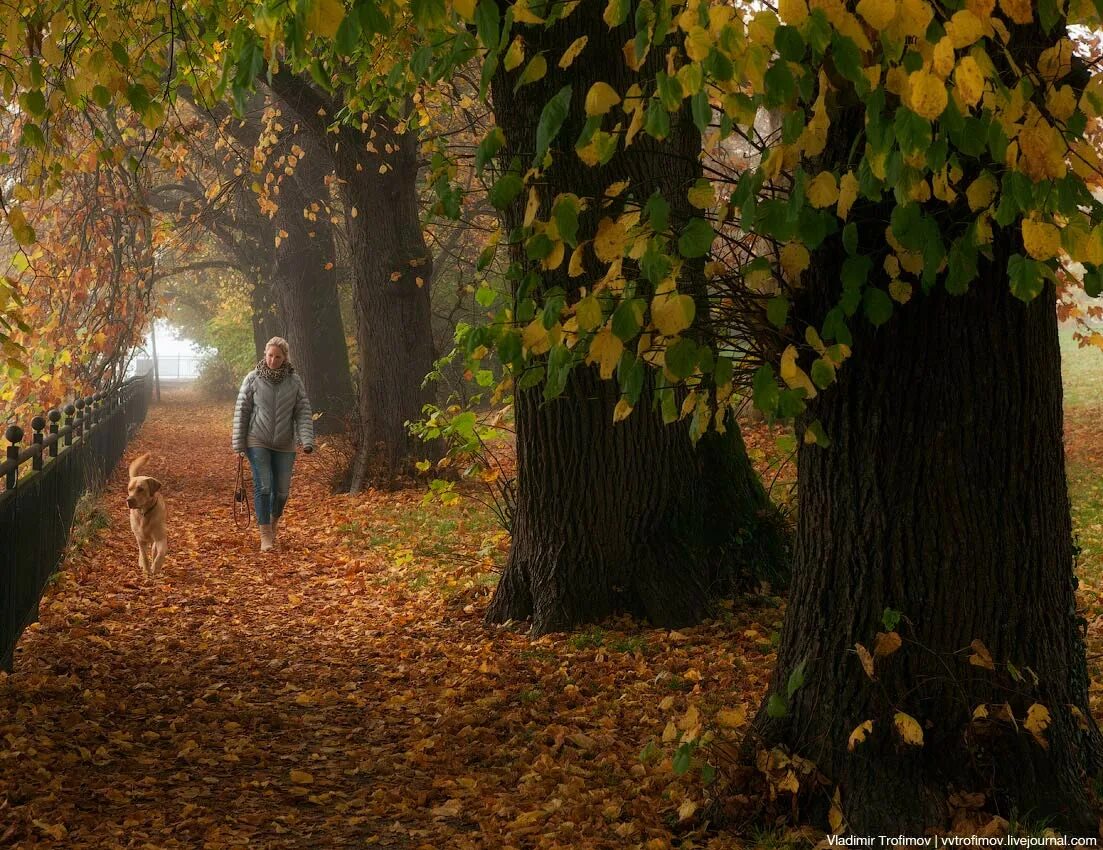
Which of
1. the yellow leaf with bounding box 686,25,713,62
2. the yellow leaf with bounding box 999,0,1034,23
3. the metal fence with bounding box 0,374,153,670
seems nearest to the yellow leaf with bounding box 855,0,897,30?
the yellow leaf with bounding box 686,25,713,62

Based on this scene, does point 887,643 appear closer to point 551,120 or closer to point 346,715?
point 551,120

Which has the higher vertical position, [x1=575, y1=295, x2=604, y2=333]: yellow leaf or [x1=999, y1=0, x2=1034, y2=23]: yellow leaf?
[x1=999, y1=0, x2=1034, y2=23]: yellow leaf

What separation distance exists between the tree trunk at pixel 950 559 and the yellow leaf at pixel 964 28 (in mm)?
1396

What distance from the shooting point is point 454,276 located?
1034 inches

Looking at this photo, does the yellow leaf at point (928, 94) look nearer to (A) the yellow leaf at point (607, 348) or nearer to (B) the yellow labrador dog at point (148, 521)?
(A) the yellow leaf at point (607, 348)

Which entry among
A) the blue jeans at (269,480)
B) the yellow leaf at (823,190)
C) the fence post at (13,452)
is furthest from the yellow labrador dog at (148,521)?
the yellow leaf at (823,190)

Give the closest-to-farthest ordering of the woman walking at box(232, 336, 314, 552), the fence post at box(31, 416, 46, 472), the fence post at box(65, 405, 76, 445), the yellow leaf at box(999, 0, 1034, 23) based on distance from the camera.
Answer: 1. the yellow leaf at box(999, 0, 1034, 23)
2. the fence post at box(31, 416, 46, 472)
3. the fence post at box(65, 405, 76, 445)
4. the woman walking at box(232, 336, 314, 552)

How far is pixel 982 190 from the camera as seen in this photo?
2.89 metres

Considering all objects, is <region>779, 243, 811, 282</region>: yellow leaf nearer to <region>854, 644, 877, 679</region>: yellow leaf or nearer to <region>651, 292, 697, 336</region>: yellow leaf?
<region>651, 292, 697, 336</region>: yellow leaf

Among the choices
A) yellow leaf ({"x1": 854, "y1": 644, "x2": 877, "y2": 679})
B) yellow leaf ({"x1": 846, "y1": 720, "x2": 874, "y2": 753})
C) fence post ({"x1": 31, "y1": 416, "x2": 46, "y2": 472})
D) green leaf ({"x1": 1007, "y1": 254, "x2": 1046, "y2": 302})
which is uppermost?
green leaf ({"x1": 1007, "y1": 254, "x2": 1046, "y2": 302})

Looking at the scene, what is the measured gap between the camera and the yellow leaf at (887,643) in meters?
3.79

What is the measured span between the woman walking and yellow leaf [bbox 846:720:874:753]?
7.61 meters

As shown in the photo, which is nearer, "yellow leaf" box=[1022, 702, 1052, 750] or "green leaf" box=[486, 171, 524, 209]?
"green leaf" box=[486, 171, 524, 209]

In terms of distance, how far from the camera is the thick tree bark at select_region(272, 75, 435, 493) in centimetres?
1333
